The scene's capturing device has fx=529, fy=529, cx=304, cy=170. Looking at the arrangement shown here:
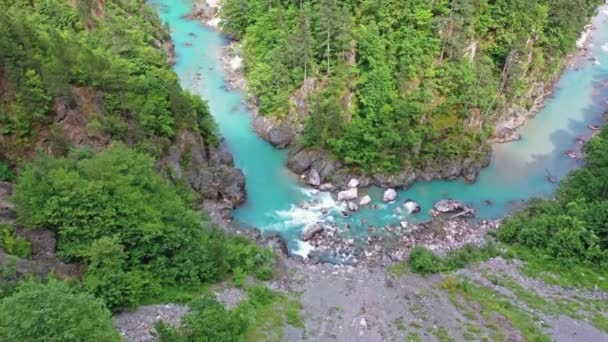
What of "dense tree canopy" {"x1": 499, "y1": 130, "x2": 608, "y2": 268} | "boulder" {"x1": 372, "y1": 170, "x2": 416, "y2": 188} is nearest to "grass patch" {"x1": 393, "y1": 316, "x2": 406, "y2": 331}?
"dense tree canopy" {"x1": 499, "y1": 130, "x2": 608, "y2": 268}

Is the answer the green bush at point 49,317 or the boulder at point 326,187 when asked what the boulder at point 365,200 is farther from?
the green bush at point 49,317

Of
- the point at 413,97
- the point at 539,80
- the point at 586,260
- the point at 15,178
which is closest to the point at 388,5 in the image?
the point at 413,97

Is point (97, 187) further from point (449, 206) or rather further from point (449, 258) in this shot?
point (449, 206)

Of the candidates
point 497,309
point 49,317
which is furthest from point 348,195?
point 49,317

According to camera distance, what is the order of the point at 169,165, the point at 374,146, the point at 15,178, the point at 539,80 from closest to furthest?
the point at 15,178 < the point at 169,165 < the point at 374,146 < the point at 539,80

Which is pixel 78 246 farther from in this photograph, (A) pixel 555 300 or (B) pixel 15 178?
(A) pixel 555 300
